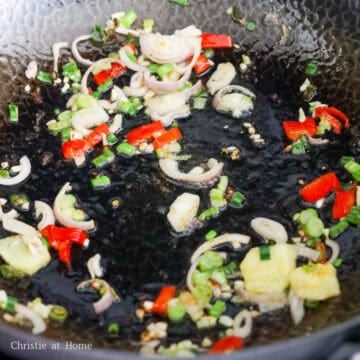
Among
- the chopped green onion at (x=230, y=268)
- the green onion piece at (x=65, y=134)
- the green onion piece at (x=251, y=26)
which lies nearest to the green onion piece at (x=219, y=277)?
the chopped green onion at (x=230, y=268)

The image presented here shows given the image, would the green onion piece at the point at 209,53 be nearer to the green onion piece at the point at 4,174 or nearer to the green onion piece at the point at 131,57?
the green onion piece at the point at 131,57

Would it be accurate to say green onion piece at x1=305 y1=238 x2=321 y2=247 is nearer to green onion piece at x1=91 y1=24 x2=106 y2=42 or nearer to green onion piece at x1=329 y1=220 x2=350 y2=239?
green onion piece at x1=329 y1=220 x2=350 y2=239

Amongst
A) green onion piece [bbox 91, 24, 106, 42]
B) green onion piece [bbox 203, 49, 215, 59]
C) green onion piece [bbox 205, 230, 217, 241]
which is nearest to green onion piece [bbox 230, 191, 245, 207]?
green onion piece [bbox 205, 230, 217, 241]

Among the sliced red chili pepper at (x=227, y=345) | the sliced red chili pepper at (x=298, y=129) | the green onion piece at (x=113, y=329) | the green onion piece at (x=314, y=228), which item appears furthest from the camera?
the sliced red chili pepper at (x=298, y=129)

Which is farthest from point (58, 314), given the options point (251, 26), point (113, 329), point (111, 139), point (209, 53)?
point (251, 26)

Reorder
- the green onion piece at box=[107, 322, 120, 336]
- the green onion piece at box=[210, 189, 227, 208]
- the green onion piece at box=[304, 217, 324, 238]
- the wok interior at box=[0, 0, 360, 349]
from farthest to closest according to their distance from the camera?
the green onion piece at box=[210, 189, 227, 208] → the green onion piece at box=[304, 217, 324, 238] → the wok interior at box=[0, 0, 360, 349] → the green onion piece at box=[107, 322, 120, 336]

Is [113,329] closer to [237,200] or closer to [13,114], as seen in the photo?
[237,200]
